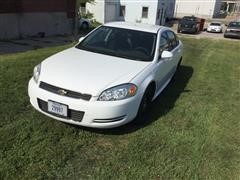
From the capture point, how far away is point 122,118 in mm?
3686

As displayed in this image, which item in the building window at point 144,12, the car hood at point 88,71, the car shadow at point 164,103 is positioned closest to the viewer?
the car hood at point 88,71

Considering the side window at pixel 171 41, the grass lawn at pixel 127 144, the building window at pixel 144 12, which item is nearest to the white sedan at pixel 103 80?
the grass lawn at pixel 127 144

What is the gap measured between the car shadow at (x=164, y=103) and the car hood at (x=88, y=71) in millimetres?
759

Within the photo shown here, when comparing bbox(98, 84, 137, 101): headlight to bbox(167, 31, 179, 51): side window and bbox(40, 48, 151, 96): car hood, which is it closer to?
bbox(40, 48, 151, 96): car hood

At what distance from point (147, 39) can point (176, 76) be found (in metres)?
2.70

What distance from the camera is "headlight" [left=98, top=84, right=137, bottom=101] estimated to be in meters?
3.48

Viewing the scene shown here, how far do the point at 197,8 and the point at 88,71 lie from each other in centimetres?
5200

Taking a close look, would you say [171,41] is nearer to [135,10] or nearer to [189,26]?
[189,26]

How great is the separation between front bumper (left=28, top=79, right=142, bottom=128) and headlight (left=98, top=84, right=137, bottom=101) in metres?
0.06

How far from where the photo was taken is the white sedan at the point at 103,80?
347 centimetres

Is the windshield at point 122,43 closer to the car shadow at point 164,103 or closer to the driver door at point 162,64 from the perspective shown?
the driver door at point 162,64

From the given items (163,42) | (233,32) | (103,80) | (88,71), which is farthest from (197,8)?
(103,80)

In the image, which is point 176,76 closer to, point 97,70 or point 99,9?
point 97,70

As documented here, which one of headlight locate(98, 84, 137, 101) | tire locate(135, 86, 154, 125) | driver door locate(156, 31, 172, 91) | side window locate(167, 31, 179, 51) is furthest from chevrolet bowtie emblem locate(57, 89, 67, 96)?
side window locate(167, 31, 179, 51)
